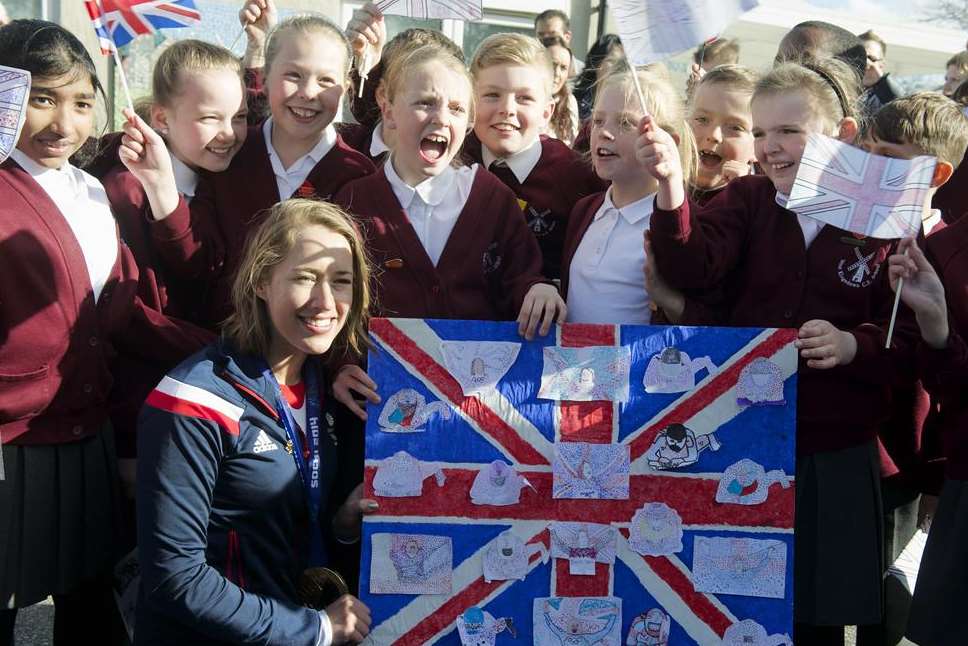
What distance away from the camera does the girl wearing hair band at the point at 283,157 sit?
3.58 m

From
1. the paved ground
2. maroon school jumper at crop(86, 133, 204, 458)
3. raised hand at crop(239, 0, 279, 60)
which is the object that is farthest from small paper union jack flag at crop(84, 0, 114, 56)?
the paved ground

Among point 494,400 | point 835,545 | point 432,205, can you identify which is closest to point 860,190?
point 835,545

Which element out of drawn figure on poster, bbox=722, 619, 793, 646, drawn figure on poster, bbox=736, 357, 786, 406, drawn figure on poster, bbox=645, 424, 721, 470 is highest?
drawn figure on poster, bbox=736, 357, 786, 406

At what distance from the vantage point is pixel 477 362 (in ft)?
9.73

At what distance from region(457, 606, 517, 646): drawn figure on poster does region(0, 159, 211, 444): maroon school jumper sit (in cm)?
120

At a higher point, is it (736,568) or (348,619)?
(736,568)

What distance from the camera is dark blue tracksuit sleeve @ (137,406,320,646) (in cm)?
258

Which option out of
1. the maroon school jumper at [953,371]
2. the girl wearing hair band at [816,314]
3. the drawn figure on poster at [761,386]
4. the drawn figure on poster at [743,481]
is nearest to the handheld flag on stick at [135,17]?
the girl wearing hair band at [816,314]

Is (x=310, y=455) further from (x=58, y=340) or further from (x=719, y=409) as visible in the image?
(x=719, y=409)

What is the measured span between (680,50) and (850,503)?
140 centimetres

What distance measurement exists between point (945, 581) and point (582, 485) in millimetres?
1091

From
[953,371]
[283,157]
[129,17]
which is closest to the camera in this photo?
[953,371]

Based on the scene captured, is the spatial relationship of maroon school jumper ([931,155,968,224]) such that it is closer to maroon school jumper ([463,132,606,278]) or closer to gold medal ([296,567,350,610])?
maroon school jumper ([463,132,606,278])

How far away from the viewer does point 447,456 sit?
294 centimetres
